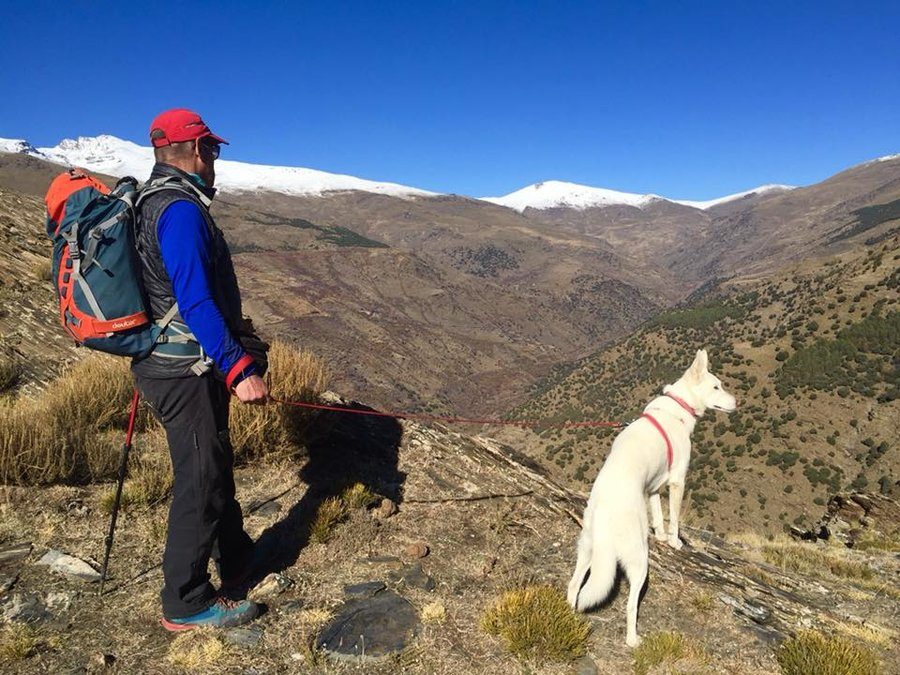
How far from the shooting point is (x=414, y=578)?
383 centimetres

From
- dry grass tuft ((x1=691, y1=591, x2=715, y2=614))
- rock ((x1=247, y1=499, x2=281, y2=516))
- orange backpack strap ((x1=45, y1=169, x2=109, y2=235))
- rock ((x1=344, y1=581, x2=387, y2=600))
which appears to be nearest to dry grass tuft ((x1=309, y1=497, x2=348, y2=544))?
rock ((x1=247, y1=499, x2=281, y2=516))

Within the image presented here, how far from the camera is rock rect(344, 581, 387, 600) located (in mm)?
3557

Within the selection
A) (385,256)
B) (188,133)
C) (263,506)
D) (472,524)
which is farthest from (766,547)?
(385,256)

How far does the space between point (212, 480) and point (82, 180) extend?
1.88 meters

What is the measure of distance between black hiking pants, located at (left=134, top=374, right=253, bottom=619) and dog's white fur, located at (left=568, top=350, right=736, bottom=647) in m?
2.37

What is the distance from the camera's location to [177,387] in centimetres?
278

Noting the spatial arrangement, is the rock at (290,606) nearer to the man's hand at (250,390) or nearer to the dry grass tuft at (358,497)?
the dry grass tuft at (358,497)

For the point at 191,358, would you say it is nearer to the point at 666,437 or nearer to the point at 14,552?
the point at 14,552

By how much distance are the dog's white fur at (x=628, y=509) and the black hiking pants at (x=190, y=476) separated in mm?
2374

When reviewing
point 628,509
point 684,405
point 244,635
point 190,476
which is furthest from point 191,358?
point 684,405

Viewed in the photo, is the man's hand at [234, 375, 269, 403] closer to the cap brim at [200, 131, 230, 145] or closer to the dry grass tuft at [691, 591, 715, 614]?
the cap brim at [200, 131, 230, 145]

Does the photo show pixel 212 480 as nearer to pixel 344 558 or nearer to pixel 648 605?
pixel 344 558

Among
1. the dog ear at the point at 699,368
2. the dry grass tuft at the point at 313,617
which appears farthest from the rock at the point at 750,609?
the dry grass tuft at the point at 313,617

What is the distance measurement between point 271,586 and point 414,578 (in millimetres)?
1040
